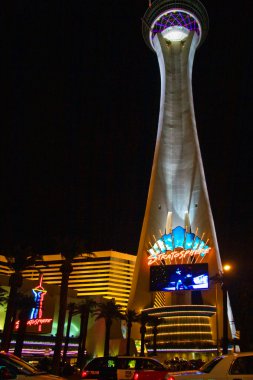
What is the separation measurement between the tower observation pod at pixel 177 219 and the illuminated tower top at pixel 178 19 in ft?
0.59

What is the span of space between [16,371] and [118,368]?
578 centimetres

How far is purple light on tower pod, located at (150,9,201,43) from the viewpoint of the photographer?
8394 cm

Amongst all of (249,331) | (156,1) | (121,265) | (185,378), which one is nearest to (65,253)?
(249,331)

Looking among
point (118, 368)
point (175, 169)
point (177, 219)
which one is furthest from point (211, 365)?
point (175, 169)

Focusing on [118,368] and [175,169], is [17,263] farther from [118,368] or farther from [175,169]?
[175,169]

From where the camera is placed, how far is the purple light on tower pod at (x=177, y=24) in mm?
83938

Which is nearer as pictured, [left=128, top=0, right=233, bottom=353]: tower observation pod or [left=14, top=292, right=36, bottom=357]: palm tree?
[left=14, top=292, right=36, bottom=357]: palm tree

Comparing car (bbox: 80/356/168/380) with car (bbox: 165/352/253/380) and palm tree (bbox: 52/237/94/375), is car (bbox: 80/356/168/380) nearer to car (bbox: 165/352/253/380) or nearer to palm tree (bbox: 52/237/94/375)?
car (bbox: 165/352/253/380)

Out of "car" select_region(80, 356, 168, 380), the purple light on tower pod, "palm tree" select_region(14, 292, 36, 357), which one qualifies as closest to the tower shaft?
the purple light on tower pod

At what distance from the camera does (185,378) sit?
27.8 feet

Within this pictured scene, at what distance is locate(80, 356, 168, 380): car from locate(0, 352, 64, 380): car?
5.29 metres

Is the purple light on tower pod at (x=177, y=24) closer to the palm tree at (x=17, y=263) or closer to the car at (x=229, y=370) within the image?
the palm tree at (x=17, y=263)

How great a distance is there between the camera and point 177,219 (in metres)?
79.5

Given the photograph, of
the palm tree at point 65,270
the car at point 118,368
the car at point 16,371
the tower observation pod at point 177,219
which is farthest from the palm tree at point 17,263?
the tower observation pod at point 177,219
